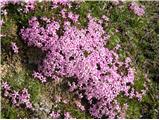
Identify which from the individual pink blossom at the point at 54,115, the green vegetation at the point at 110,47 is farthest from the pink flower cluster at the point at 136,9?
the individual pink blossom at the point at 54,115

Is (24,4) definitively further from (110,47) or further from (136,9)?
(136,9)

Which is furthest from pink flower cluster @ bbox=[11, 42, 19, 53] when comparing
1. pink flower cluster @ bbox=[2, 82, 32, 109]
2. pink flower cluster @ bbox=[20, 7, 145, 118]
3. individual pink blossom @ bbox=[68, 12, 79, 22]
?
individual pink blossom @ bbox=[68, 12, 79, 22]

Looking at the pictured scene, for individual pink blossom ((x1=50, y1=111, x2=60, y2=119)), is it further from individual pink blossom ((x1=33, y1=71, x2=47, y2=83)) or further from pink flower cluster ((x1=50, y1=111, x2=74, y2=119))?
individual pink blossom ((x1=33, y1=71, x2=47, y2=83))

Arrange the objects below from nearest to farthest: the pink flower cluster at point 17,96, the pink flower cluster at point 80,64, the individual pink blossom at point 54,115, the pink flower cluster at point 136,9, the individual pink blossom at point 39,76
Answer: the pink flower cluster at point 17,96 → the individual pink blossom at point 54,115 → the individual pink blossom at point 39,76 → the pink flower cluster at point 80,64 → the pink flower cluster at point 136,9

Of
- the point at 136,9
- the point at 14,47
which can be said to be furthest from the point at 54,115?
the point at 136,9

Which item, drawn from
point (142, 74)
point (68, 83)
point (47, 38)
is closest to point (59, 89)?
point (68, 83)

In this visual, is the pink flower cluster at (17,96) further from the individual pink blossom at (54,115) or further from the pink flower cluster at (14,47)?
the pink flower cluster at (14,47)
